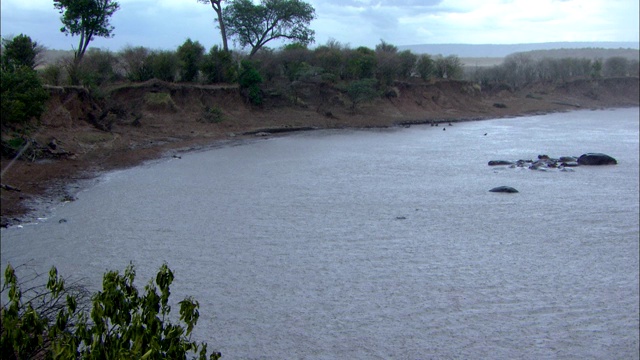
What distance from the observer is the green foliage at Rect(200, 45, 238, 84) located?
3681 cm

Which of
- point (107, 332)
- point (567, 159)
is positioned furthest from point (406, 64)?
point (107, 332)

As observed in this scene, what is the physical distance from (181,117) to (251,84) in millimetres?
7013

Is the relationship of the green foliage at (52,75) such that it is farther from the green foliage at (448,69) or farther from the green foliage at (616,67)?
the green foliage at (616,67)

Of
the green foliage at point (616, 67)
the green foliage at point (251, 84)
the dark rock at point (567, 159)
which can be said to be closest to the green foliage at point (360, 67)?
the green foliage at point (251, 84)

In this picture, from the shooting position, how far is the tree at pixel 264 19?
145 ft

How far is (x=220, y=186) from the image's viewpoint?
18297 mm

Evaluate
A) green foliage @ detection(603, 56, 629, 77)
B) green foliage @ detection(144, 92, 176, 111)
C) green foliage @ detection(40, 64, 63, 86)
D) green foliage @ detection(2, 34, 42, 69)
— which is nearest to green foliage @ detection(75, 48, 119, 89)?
green foliage @ detection(144, 92, 176, 111)

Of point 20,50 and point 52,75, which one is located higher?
point 20,50

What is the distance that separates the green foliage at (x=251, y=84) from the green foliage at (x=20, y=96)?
1755 centimetres

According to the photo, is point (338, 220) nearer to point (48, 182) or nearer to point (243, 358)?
point (243, 358)

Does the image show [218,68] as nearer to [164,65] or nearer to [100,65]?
[164,65]

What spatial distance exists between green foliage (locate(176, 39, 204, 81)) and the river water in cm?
1497

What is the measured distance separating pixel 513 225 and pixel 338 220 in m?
3.64

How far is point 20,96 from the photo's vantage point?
1900cm
